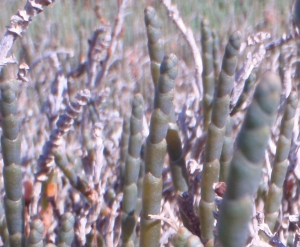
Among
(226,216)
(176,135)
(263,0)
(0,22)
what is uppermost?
(263,0)

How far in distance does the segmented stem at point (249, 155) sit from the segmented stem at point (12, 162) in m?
0.30

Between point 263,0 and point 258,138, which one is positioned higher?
point 263,0

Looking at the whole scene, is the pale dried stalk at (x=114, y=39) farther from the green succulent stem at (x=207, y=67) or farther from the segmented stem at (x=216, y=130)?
the segmented stem at (x=216, y=130)

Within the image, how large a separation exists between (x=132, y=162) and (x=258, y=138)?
15.5 inches

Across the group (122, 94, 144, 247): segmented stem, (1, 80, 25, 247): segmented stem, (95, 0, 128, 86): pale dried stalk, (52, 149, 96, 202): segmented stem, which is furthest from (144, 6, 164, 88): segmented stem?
(95, 0, 128, 86): pale dried stalk

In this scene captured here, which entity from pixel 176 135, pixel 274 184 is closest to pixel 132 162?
pixel 176 135

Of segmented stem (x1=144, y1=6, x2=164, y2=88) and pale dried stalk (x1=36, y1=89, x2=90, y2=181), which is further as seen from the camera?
pale dried stalk (x1=36, y1=89, x2=90, y2=181)

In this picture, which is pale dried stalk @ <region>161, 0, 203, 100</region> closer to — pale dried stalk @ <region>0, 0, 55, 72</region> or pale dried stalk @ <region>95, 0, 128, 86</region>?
pale dried stalk @ <region>95, 0, 128, 86</region>

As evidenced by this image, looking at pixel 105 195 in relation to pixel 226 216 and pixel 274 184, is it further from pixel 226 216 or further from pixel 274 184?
pixel 226 216

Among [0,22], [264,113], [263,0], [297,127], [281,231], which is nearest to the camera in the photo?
[264,113]

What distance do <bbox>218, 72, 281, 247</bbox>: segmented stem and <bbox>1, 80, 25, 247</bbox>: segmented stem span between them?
0.99 feet

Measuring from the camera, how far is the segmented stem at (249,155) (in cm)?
33

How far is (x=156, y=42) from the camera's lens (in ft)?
2.10

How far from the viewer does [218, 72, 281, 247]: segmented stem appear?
33 centimetres
